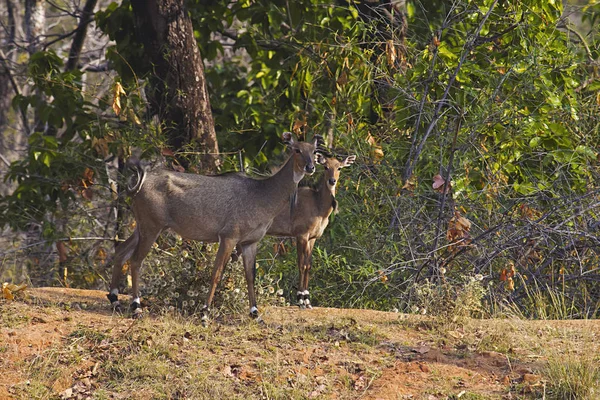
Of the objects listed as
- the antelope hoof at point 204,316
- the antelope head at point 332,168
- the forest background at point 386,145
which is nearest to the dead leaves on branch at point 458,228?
the forest background at point 386,145

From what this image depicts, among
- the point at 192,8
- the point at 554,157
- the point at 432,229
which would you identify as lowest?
the point at 432,229

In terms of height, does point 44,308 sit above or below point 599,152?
below

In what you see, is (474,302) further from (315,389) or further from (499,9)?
(499,9)

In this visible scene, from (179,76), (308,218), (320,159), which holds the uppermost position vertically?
(179,76)

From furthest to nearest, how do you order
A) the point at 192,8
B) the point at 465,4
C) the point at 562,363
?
the point at 192,8, the point at 465,4, the point at 562,363

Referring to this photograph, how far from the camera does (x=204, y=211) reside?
935 centimetres

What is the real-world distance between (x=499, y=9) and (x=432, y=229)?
3010 mm

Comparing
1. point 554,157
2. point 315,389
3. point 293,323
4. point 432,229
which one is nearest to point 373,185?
point 432,229

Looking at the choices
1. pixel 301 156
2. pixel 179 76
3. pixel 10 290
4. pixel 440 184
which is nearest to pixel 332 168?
pixel 301 156

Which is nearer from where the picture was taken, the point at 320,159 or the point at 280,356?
the point at 280,356

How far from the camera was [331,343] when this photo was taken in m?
8.35

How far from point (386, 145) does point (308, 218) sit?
1.32 meters

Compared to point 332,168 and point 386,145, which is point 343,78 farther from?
point 332,168

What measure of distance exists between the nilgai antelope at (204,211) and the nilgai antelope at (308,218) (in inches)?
50.6
